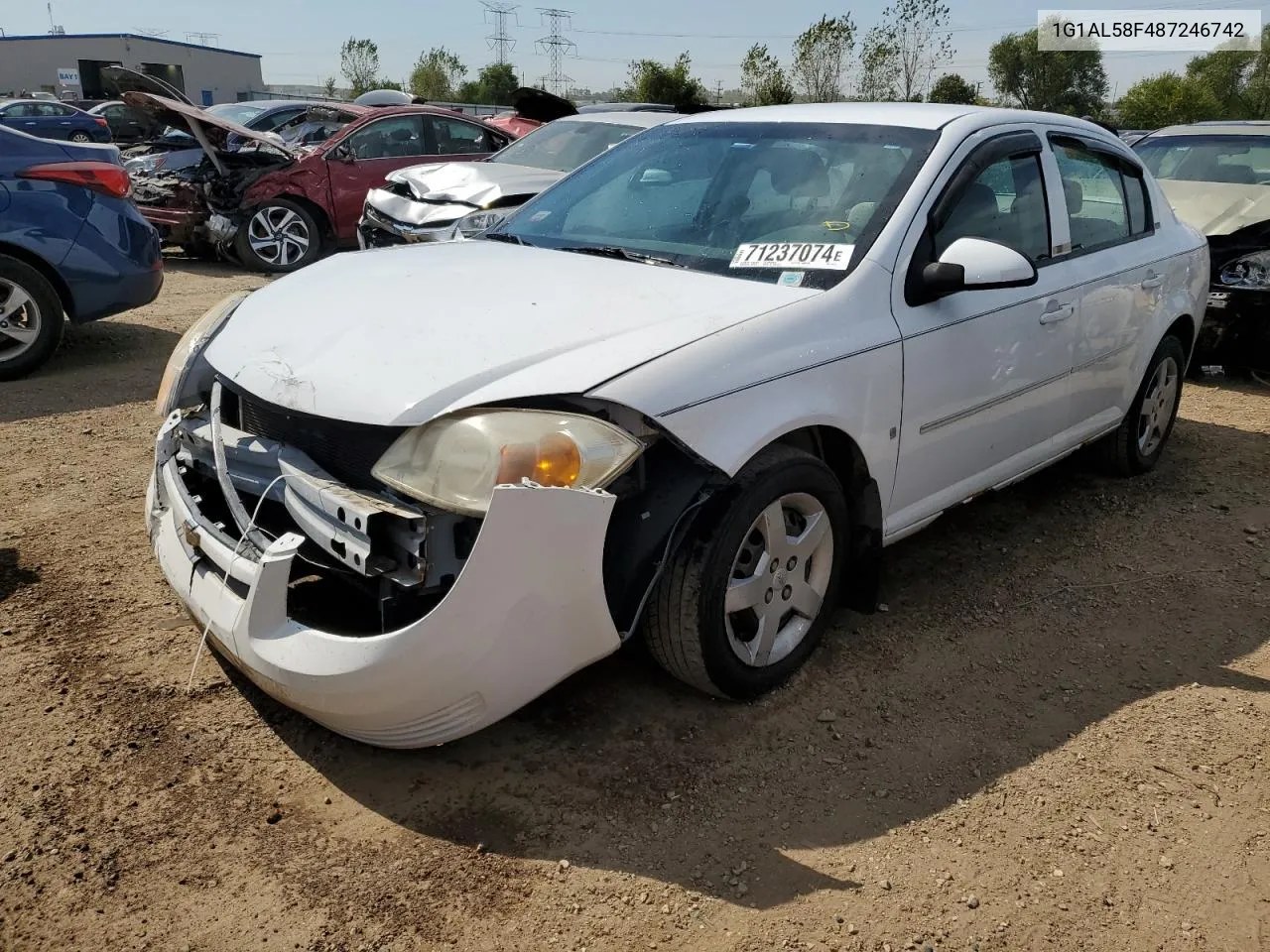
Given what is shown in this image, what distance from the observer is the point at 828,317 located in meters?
2.89

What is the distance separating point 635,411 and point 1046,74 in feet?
166

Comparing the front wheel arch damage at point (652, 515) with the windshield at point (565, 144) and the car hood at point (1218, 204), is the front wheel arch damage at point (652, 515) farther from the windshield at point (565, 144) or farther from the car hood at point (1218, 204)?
the windshield at point (565, 144)

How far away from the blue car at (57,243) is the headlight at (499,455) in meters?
4.78

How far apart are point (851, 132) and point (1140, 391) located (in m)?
2.08

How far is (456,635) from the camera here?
2.25m

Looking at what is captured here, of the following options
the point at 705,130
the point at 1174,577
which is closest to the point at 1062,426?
the point at 1174,577

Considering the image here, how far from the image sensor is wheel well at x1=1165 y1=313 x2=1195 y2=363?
4812 mm

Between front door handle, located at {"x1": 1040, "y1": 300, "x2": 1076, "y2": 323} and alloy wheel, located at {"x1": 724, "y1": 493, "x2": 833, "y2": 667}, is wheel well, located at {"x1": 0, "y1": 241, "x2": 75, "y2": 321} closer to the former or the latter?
Answer: alloy wheel, located at {"x1": 724, "y1": 493, "x2": 833, "y2": 667}

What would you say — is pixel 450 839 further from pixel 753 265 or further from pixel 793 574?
pixel 753 265

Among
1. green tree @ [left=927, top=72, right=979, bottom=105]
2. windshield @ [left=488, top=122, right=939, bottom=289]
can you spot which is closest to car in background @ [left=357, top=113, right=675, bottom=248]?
windshield @ [left=488, top=122, right=939, bottom=289]

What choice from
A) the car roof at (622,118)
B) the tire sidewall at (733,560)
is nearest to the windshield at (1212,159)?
the car roof at (622,118)

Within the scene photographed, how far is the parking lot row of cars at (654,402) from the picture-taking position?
2334mm

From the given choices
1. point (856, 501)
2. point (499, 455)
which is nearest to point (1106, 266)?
point (856, 501)

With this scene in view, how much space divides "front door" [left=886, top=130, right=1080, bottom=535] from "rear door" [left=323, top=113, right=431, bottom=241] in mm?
7756
